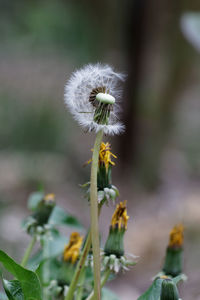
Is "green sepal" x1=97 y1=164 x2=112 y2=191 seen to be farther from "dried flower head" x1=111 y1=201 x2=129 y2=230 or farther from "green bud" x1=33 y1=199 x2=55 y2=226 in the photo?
"green bud" x1=33 y1=199 x2=55 y2=226

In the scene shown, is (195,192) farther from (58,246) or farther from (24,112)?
(58,246)

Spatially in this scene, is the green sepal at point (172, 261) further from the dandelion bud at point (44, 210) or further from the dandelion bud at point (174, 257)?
the dandelion bud at point (44, 210)

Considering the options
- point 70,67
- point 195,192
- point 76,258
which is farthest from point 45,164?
point 76,258

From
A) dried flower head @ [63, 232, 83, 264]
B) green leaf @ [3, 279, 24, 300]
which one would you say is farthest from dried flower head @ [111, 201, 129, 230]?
green leaf @ [3, 279, 24, 300]

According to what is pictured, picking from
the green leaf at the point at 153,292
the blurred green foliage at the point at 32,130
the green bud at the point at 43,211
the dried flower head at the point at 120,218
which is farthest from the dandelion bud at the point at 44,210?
the blurred green foliage at the point at 32,130

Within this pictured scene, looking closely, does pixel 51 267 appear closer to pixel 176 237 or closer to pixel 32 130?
pixel 176 237
